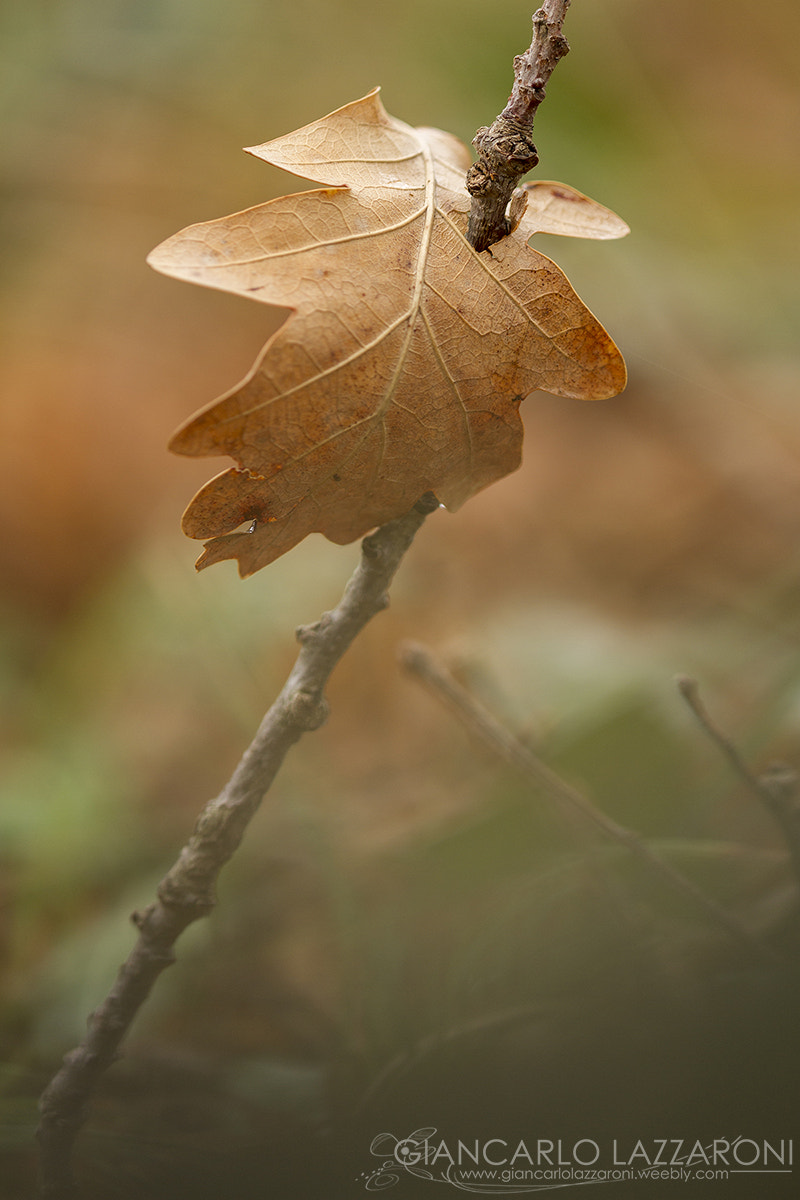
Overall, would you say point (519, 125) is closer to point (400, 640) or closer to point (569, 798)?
point (569, 798)

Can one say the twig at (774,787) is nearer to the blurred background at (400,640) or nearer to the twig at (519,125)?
the blurred background at (400,640)

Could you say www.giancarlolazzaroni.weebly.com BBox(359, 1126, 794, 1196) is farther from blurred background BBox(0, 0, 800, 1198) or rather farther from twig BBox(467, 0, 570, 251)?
twig BBox(467, 0, 570, 251)

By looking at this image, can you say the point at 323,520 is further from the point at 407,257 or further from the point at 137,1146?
the point at 137,1146

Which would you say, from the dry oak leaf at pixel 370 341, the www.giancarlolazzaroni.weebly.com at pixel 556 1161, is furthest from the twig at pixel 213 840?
the www.giancarlolazzaroni.weebly.com at pixel 556 1161

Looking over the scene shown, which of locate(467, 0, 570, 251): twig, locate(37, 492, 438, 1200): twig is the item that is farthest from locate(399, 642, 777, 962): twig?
locate(467, 0, 570, 251): twig

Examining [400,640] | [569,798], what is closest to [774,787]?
[569,798]
